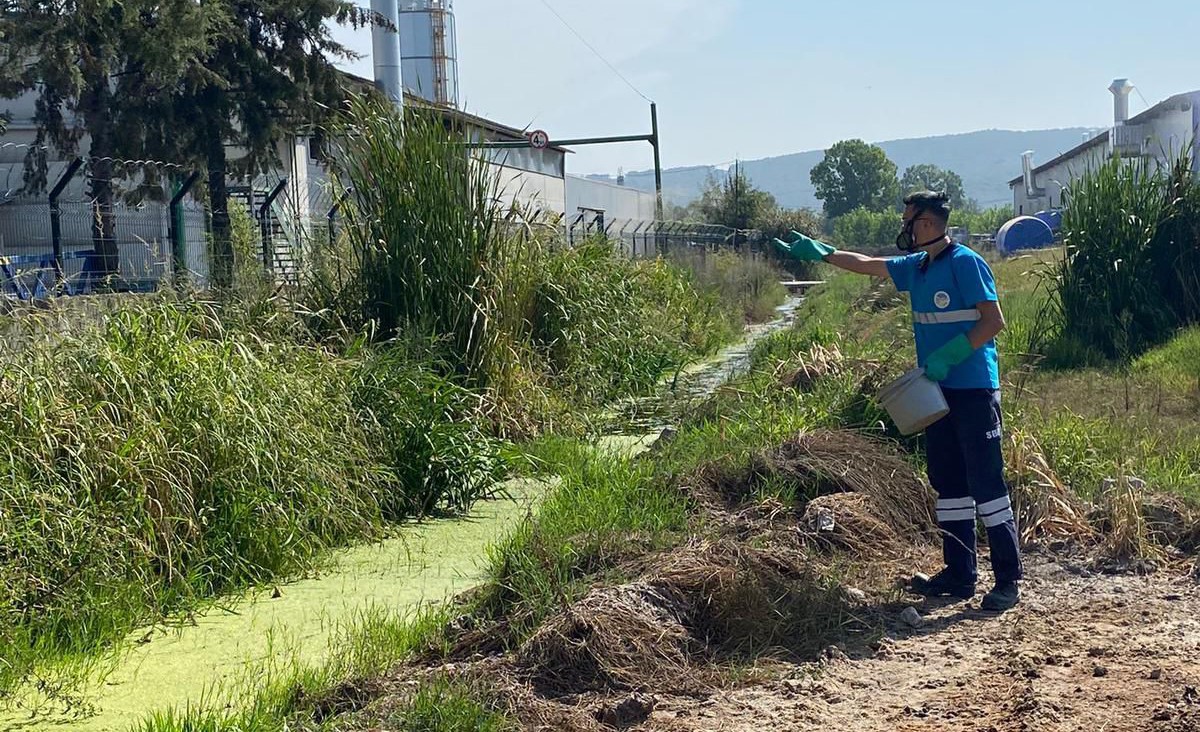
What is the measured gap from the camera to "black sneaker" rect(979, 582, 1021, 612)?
5.27 m

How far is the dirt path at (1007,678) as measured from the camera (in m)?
3.96

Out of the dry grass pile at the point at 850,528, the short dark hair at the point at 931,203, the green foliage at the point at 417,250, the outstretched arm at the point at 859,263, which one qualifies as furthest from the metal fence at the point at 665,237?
the short dark hair at the point at 931,203

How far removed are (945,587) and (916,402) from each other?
0.88 meters

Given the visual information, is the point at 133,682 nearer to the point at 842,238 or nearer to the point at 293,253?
the point at 293,253

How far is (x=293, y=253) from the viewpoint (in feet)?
30.5

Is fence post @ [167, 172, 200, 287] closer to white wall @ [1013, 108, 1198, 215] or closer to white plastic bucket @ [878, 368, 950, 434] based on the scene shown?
white plastic bucket @ [878, 368, 950, 434]

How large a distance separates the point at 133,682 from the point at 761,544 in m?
2.78

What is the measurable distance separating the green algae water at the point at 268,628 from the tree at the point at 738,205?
41629mm

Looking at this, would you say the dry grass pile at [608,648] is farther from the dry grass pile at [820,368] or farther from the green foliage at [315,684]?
the dry grass pile at [820,368]

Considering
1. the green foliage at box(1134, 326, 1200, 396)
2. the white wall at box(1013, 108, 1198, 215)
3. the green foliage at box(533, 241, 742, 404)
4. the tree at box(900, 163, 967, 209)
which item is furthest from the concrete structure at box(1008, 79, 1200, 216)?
the tree at box(900, 163, 967, 209)

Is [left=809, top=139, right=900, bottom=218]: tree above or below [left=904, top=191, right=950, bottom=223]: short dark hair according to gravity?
above

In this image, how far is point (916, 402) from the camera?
5.46m

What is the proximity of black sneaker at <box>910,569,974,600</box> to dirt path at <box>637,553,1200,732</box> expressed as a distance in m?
0.12

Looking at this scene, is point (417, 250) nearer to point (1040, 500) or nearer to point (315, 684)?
point (1040, 500)
